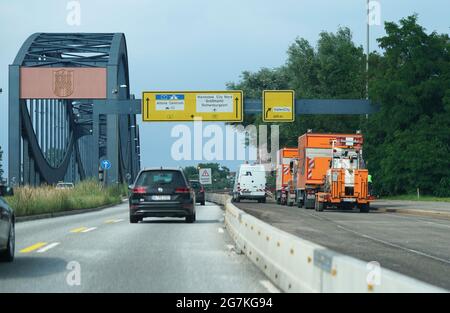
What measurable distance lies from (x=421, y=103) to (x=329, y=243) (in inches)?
1453

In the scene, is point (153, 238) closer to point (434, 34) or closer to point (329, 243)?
point (329, 243)

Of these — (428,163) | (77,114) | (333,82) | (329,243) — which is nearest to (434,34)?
(428,163)

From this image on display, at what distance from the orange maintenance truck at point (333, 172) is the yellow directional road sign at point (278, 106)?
10456 millimetres

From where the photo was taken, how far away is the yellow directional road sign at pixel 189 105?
45812 millimetres

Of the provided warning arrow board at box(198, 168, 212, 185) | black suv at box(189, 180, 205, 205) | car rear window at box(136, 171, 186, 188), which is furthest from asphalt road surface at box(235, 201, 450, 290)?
warning arrow board at box(198, 168, 212, 185)

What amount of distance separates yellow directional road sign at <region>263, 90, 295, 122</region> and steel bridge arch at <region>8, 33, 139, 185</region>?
9.05 m

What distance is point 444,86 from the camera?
162 feet

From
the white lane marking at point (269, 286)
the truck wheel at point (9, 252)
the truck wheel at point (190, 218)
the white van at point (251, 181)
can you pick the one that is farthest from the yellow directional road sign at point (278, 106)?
the white lane marking at point (269, 286)

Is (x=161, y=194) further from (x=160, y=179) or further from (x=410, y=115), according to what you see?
(x=410, y=115)

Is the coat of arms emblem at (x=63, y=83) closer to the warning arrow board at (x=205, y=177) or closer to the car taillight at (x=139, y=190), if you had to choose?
the warning arrow board at (x=205, y=177)

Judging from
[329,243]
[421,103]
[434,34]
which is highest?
[434,34]

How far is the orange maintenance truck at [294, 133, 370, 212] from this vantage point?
106ft
